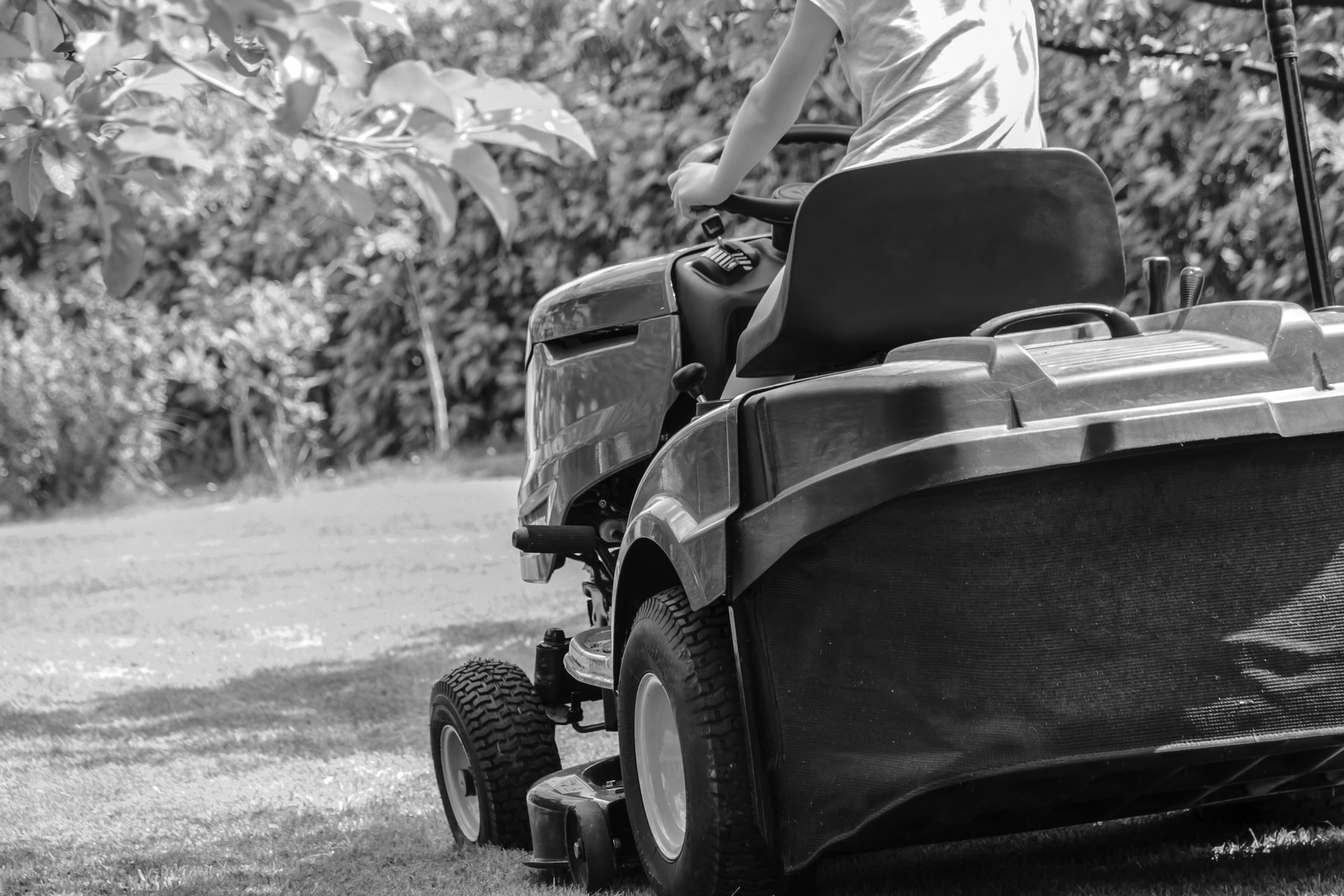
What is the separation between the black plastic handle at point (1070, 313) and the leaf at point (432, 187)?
30.4 inches

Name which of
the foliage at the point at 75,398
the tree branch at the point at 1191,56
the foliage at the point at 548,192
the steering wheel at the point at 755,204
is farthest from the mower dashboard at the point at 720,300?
the foliage at the point at 75,398

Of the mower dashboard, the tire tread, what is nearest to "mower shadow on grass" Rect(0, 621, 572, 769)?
the mower dashboard

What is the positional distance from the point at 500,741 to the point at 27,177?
165 centimetres

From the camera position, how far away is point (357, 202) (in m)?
1.94

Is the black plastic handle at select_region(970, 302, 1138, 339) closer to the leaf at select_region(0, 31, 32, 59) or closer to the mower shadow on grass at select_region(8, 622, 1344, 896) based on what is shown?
the mower shadow on grass at select_region(8, 622, 1344, 896)

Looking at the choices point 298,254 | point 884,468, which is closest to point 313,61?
point 884,468

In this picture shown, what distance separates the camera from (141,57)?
177 centimetres

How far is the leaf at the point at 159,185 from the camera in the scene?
1906 millimetres

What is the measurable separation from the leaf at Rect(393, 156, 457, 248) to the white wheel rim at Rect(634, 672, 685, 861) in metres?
0.96

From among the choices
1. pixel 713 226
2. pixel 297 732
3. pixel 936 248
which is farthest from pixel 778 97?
pixel 297 732

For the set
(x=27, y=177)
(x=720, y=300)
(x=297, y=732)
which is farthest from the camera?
(x=297, y=732)

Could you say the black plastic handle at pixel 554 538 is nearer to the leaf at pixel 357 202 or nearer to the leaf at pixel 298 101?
the leaf at pixel 357 202

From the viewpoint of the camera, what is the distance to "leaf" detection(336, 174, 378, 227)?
1.93 metres

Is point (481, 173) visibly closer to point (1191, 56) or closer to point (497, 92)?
point (497, 92)
